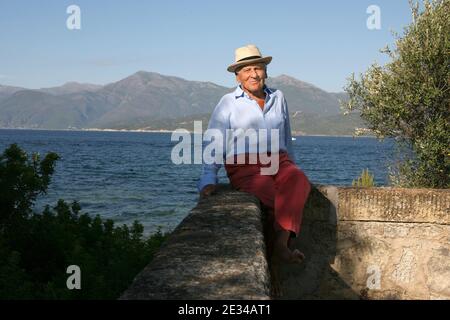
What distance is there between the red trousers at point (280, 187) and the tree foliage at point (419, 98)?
716cm

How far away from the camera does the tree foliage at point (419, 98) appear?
10.7m

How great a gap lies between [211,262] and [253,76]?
2406 millimetres

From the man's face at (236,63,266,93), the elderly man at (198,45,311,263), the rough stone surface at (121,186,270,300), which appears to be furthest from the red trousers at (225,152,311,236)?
the man's face at (236,63,266,93)

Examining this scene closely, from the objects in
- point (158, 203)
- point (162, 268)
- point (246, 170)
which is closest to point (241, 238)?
point (162, 268)

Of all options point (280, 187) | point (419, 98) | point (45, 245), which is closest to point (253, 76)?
point (280, 187)

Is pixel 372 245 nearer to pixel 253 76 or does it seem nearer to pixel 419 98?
pixel 253 76

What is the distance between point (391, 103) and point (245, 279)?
32.2 ft

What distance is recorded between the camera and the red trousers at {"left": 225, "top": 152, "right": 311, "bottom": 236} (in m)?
4.13

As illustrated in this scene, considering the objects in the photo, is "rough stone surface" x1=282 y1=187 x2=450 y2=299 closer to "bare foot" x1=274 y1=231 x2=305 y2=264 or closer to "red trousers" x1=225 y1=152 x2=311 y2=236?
"red trousers" x1=225 y1=152 x2=311 y2=236

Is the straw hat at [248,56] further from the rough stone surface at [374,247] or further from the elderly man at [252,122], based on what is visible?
the rough stone surface at [374,247]

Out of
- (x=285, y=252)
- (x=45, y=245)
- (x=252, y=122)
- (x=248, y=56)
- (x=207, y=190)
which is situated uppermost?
(x=248, y=56)

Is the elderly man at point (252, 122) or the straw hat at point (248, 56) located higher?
the straw hat at point (248, 56)

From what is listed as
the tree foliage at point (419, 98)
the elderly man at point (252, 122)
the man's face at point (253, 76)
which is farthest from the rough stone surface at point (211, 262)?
the tree foliage at point (419, 98)

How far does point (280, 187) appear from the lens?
4.25 metres
